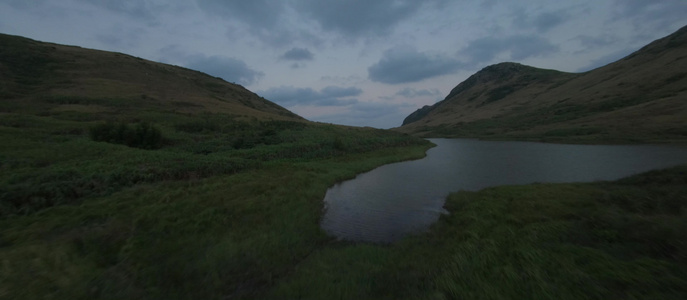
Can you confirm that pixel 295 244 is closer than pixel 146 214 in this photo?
Yes

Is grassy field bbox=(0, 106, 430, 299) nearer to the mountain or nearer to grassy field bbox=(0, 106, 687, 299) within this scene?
grassy field bbox=(0, 106, 687, 299)

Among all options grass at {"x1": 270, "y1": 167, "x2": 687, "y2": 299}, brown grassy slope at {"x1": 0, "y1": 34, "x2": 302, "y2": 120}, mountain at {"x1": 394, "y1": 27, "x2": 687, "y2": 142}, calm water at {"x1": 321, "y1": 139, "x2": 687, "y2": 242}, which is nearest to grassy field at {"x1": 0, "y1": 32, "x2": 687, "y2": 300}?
grass at {"x1": 270, "y1": 167, "x2": 687, "y2": 299}

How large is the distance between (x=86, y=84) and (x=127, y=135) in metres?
51.5

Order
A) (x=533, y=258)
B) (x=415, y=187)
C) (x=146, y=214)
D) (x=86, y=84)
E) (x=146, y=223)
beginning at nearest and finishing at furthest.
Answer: (x=533, y=258) → (x=146, y=223) → (x=146, y=214) → (x=415, y=187) → (x=86, y=84)

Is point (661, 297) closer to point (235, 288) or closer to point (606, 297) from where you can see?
point (606, 297)

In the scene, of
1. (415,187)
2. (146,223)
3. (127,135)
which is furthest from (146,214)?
(127,135)

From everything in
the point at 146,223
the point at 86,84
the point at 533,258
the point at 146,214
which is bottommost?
the point at 533,258

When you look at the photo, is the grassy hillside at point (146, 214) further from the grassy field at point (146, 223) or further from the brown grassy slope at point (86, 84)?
the brown grassy slope at point (86, 84)

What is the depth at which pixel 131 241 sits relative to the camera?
9758mm

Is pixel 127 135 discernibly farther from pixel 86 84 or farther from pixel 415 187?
pixel 86 84

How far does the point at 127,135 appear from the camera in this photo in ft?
112

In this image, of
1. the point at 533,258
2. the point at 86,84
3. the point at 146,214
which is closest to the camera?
the point at 533,258

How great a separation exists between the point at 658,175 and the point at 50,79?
101 meters

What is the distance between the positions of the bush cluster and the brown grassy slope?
77.2ft
